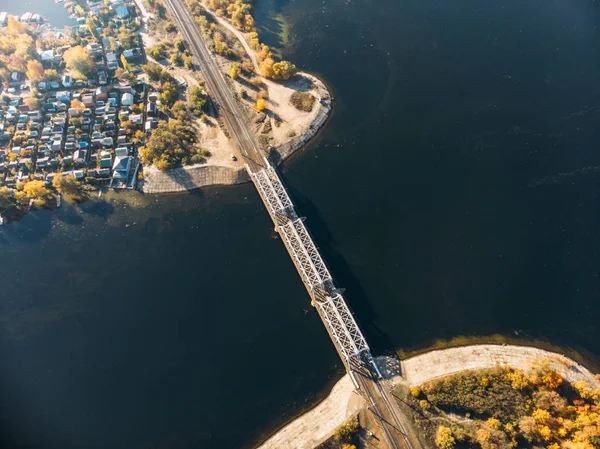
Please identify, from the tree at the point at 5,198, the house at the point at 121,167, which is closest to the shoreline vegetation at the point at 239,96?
the house at the point at 121,167

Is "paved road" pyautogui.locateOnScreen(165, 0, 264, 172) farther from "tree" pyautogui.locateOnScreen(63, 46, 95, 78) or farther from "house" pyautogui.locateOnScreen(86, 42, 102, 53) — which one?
"tree" pyautogui.locateOnScreen(63, 46, 95, 78)

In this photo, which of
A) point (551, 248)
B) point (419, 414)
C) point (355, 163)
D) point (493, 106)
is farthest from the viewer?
point (493, 106)

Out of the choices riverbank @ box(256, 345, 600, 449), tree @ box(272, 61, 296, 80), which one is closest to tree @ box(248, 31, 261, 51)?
tree @ box(272, 61, 296, 80)

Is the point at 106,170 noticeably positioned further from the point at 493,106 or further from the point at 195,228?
the point at 493,106

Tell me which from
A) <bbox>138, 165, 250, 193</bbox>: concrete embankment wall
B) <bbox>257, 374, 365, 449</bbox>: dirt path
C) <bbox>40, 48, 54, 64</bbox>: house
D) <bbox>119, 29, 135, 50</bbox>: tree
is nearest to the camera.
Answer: <bbox>257, 374, 365, 449</bbox>: dirt path

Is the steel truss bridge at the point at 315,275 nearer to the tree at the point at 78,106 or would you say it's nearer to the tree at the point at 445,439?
the tree at the point at 445,439

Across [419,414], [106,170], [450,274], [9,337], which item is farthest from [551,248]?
[9,337]
